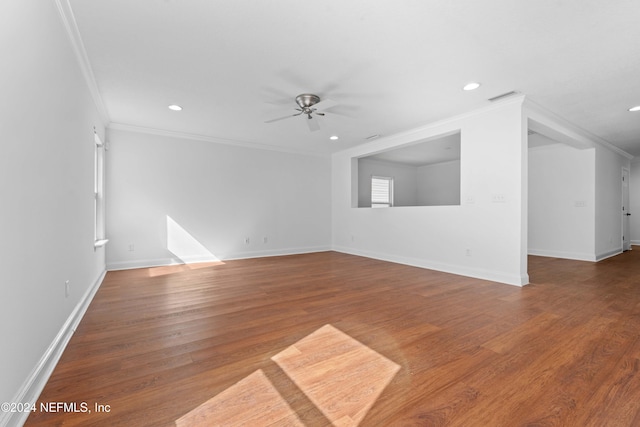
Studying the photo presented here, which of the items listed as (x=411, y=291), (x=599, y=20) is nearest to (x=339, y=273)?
(x=411, y=291)

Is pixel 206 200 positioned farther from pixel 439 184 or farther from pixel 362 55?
pixel 439 184

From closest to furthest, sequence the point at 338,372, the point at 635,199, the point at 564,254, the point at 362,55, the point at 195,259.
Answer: the point at 338,372, the point at 362,55, the point at 195,259, the point at 564,254, the point at 635,199

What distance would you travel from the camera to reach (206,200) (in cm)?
561

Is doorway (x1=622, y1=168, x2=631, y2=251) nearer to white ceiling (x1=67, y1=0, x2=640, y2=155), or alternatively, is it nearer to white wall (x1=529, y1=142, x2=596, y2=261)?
white wall (x1=529, y1=142, x2=596, y2=261)

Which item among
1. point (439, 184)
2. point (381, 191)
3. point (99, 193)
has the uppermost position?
point (439, 184)

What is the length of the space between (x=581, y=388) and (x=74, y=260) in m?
3.74

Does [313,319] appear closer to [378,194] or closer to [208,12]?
[208,12]

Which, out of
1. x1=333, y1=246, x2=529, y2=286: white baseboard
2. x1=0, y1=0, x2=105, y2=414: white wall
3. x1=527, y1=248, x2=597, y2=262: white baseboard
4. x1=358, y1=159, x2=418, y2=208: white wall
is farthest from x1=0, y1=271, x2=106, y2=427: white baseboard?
x1=527, y1=248, x2=597, y2=262: white baseboard

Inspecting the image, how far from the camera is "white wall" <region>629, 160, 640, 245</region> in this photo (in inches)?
307

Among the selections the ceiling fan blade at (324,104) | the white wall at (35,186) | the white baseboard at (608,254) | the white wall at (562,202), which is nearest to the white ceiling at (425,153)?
the white wall at (562,202)

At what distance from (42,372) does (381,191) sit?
7920mm

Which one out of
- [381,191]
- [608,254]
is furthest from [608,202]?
[381,191]

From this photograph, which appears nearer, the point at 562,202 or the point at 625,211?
the point at 562,202

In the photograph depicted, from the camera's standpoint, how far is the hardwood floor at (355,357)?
4.43ft
